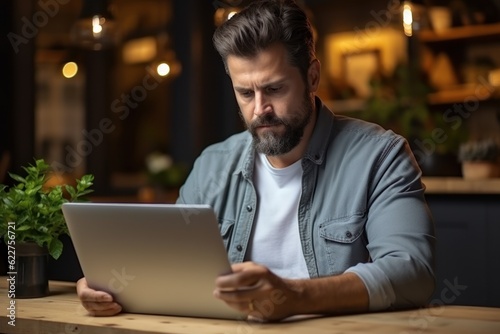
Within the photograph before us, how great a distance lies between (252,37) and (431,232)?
2.08ft

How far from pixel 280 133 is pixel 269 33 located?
0.25m

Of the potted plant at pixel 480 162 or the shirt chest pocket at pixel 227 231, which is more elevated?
the potted plant at pixel 480 162

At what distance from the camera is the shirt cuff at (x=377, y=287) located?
1.59 metres

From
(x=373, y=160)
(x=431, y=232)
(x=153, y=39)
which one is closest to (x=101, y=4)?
(x=373, y=160)

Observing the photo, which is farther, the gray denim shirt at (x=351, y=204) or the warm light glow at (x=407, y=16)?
the warm light glow at (x=407, y=16)

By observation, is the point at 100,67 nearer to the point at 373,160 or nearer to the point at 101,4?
the point at 101,4

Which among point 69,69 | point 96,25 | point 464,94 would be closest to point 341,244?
point 96,25

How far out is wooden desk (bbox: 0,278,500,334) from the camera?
1423 mm

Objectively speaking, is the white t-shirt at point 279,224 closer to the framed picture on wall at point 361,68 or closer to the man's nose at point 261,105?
the man's nose at point 261,105

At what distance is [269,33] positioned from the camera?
1.97 metres

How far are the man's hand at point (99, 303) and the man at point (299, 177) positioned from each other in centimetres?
5

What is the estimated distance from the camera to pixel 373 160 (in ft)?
6.38

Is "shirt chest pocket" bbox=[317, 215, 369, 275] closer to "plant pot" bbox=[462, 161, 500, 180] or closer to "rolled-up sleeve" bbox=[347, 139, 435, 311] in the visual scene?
"rolled-up sleeve" bbox=[347, 139, 435, 311]

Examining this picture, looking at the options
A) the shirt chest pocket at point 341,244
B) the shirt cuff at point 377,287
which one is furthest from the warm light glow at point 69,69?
the shirt cuff at point 377,287
